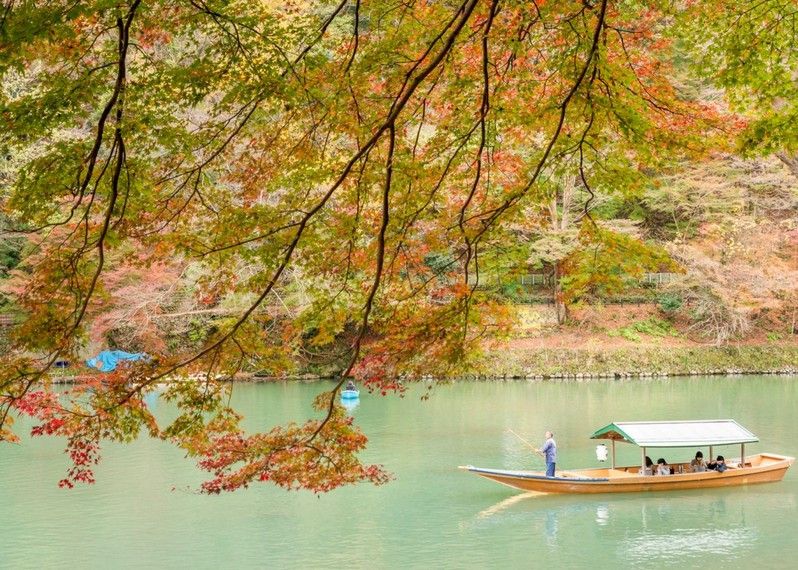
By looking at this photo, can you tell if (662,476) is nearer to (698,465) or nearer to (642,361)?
(698,465)

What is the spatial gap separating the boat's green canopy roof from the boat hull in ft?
1.37

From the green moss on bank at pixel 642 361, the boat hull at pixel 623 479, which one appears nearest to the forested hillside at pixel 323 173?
the boat hull at pixel 623 479

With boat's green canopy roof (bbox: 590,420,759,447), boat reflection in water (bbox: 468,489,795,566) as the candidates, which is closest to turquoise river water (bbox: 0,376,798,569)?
boat reflection in water (bbox: 468,489,795,566)

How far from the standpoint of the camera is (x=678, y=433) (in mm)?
12727

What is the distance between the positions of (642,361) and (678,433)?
1317 centimetres

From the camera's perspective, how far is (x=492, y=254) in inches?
207

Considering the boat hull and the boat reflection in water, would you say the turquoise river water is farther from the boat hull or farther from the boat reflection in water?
the boat hull

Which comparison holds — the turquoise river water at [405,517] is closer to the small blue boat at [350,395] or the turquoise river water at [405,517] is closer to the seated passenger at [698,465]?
the seated passenger at [698,465]

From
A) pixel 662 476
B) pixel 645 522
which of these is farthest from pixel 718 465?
pixel 645 522

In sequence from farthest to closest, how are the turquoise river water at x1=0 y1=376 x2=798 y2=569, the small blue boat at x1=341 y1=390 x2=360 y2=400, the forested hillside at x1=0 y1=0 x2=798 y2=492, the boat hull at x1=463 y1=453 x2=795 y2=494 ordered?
the small blue boat at x1=341 y1=390 x2=360 y2=400 → the boat hull at x1=463 y1=453 x2=795 y2=494 → the turquoise river water at x1=0 y1=376 x2=798 y2=569 → the forested hillside at x1=0 y1=0 x2=798 y2=492

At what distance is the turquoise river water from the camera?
9477 mm

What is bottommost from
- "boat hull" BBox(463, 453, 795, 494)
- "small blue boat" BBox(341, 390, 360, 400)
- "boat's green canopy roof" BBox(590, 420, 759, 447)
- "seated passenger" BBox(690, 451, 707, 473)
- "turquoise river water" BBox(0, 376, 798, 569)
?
"turquoise river water" BBox(0, 376, 798, 569)

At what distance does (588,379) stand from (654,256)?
20.5m

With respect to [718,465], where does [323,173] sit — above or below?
above
